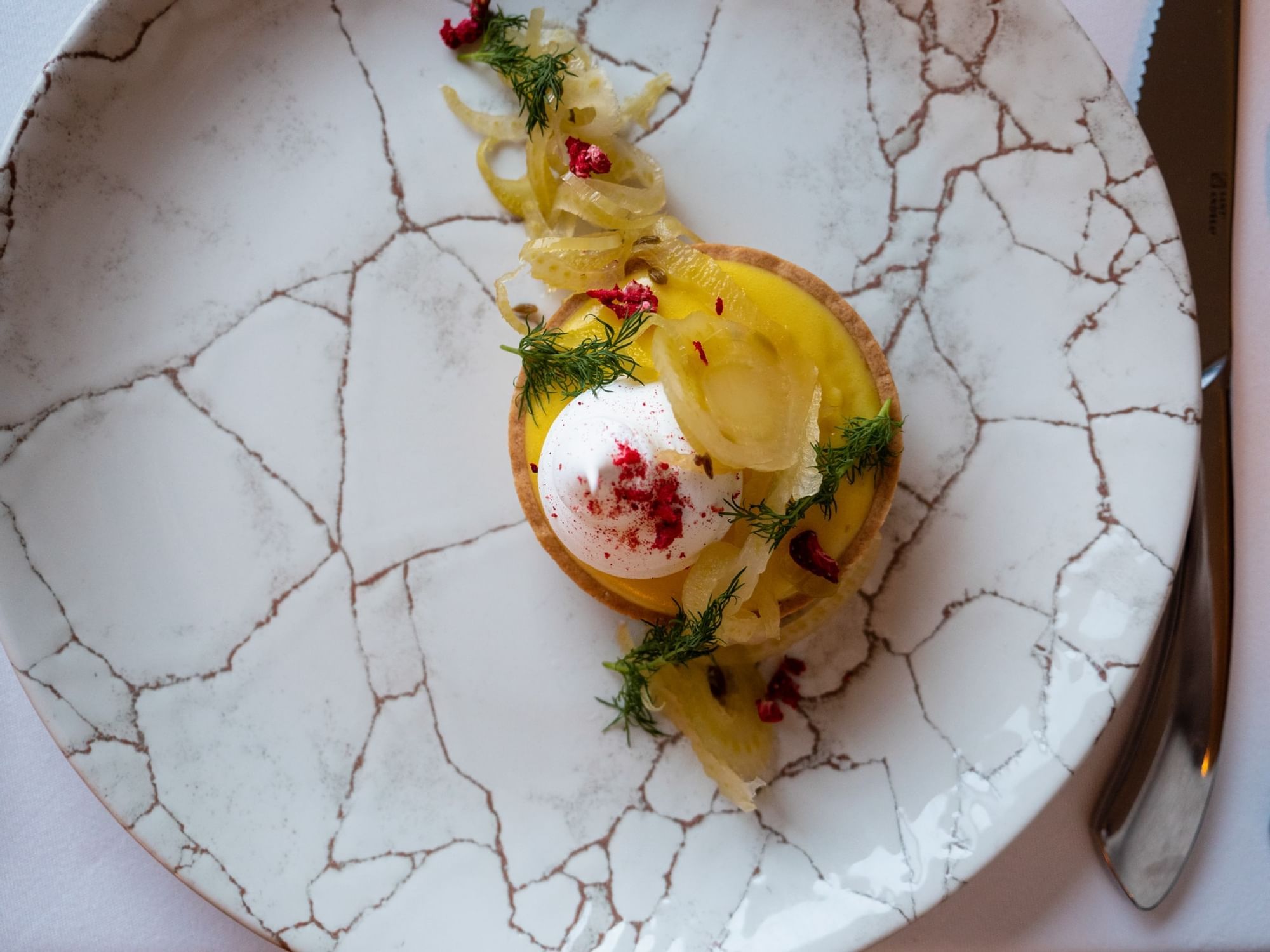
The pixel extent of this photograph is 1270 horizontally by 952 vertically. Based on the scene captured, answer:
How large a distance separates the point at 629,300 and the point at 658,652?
3.04 feet

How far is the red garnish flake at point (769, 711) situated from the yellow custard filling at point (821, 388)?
357 mm

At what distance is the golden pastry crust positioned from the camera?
249cm

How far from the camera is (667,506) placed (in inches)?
86.1

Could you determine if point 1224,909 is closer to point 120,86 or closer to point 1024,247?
point 1024,247

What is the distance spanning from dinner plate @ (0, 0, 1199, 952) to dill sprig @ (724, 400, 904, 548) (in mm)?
293

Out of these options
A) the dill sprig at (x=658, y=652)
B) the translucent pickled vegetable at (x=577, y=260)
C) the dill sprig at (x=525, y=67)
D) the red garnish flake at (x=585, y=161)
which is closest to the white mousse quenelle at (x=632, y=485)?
the dill sprig at (x=658, y=652)

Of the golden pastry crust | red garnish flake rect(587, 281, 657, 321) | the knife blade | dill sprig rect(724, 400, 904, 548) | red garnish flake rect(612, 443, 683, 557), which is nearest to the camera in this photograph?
red garnish flake rect(612, 443, 683, 557)

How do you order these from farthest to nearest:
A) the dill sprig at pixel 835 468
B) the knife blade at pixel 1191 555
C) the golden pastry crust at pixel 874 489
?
the knife blade at pixel 1191 555
the golden pastry crust at pixel 874 489
the dill sprig at pixel 835 468

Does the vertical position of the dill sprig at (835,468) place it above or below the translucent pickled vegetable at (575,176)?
below

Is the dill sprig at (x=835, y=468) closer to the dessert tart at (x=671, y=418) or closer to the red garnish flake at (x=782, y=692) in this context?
the dessert tart at (x=671, y=418)

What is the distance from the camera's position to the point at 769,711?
263 centimetres

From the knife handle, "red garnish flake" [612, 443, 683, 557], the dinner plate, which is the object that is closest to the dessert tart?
"red garnish flake" [612, 443, 683, 557]

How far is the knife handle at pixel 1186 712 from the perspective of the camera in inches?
104

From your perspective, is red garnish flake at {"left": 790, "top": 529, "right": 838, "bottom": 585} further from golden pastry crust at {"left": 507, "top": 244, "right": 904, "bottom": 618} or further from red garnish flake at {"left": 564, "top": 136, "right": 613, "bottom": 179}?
red garnish flake at {"left": 564, "top": 136, "right": 613, "bottom": 179}
